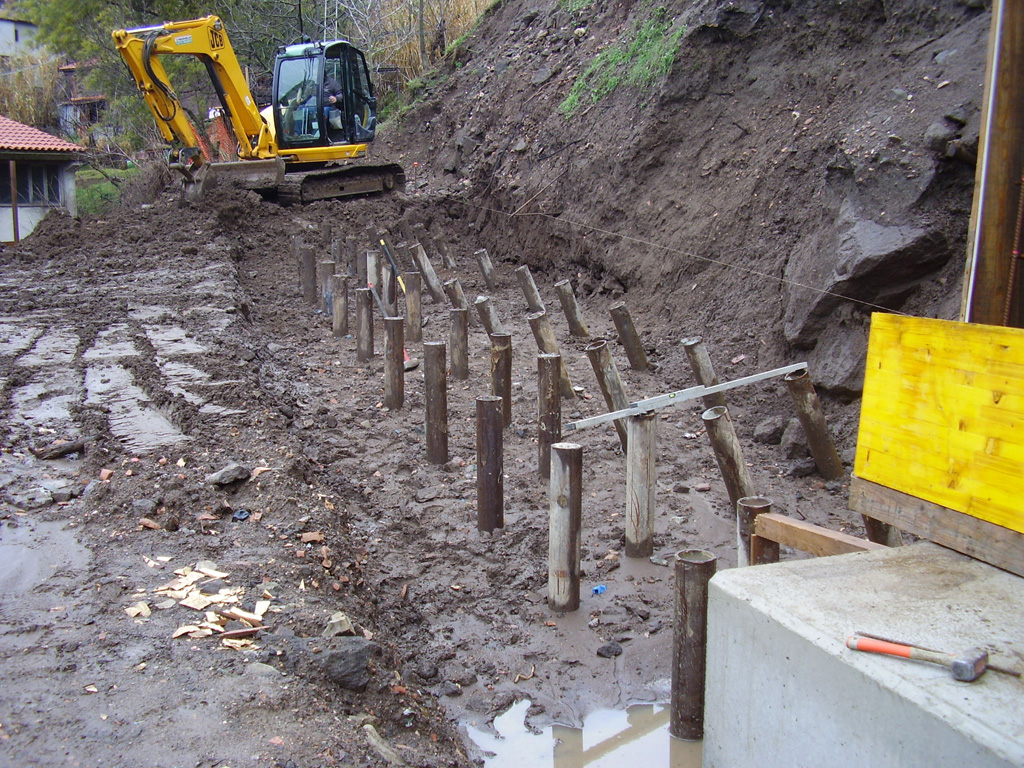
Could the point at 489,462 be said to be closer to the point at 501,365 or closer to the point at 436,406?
the point at 436,406

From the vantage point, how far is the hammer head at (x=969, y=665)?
2252 millimetres

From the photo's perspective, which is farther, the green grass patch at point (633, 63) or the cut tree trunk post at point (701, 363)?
the green grass patch at point (633, 63)

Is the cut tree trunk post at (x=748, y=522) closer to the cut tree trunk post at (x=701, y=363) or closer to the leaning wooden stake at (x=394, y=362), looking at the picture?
the cut tree trunk post at (x=701, y=363)

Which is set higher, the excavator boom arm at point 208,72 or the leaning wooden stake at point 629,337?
the excavator boom arm at point 208,72

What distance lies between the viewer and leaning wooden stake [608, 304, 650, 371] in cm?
776

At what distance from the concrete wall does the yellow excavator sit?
1308 centimetres

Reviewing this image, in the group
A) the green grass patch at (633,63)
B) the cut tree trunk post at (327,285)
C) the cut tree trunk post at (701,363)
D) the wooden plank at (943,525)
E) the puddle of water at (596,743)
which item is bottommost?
the puddle of water at (596,743)

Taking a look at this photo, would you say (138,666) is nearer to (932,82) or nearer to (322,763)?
(322,763)

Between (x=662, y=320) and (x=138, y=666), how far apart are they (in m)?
6.79

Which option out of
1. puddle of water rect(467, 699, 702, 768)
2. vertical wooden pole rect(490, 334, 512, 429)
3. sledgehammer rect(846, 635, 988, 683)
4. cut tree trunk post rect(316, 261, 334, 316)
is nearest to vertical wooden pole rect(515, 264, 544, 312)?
cut tree trunk post rect(316, 261, 334, 316)

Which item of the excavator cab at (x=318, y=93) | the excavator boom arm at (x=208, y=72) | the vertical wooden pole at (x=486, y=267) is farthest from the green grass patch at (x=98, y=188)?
the vertical wooden pole at (x=486, y=267)

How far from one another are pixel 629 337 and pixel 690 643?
15.9 feet

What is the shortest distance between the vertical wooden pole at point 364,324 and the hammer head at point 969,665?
268 inches

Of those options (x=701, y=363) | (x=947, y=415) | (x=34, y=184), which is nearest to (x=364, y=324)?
(x=701, y=363)
